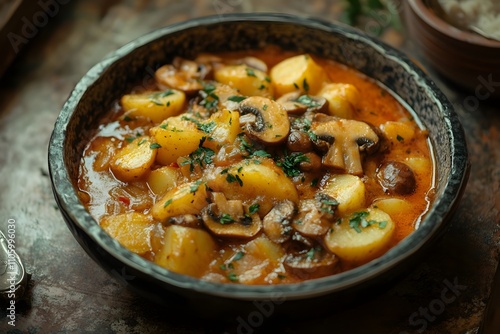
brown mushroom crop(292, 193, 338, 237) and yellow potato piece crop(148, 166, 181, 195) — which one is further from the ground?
brown mushroom crop(292, 193, 338, 237)

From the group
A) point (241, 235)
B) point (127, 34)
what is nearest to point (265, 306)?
point (241, 235)

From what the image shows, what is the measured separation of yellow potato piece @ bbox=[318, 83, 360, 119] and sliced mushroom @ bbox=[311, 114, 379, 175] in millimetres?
216

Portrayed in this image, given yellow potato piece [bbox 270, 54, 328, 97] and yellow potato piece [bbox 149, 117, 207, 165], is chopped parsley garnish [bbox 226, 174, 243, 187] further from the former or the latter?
yellow potato piece [bbox 270, 54, 328, 97]

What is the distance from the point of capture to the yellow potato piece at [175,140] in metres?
3.36

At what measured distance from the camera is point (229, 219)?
121 inches

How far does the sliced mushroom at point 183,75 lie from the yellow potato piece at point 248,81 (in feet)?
0.49

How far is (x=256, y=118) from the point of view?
134 inches

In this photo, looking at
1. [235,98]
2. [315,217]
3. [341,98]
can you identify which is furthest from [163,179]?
[341,98]

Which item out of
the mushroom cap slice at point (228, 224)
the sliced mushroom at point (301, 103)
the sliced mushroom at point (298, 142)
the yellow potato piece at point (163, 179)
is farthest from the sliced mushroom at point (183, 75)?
the mushroom cap slice at point (228, 224)

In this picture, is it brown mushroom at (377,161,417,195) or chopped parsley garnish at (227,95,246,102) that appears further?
chopped parsley garnish at (227,95,246,102)

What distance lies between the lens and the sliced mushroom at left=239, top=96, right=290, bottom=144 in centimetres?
331

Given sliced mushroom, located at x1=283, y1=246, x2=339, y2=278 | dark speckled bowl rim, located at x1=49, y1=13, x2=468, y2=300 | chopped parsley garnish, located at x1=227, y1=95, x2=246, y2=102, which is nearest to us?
dark speckled bowl rim, located at x1=49, y1=13, x2=468, y2=300

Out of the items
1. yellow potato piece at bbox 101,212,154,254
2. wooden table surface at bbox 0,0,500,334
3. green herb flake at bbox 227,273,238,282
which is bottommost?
wooden table surface at bbox 0,0,500,334

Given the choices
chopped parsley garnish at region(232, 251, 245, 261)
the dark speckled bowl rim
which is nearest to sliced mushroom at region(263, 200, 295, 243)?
chopped parsley garnish at region(232, 251, 245, 261)
